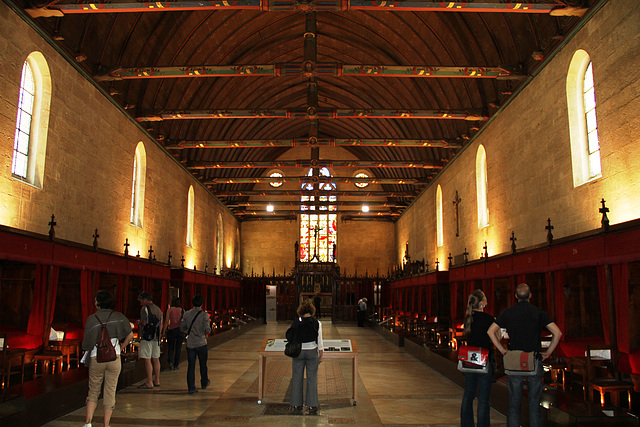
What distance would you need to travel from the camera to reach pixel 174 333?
387 inches

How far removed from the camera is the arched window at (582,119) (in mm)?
8930

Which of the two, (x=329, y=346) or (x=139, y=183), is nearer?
(x=329, y=346)

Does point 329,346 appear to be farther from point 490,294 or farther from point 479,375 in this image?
point 490,294

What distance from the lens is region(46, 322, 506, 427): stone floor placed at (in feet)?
20.0

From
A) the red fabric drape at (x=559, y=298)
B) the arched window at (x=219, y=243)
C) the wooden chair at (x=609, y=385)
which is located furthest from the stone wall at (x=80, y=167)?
the red fabric drape at (x=559, y=298)

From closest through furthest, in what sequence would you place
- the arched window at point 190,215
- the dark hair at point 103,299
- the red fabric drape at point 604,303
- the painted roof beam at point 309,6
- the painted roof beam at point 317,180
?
the dark hair at point 103,299 < the red fabric drape at point 604,303 < the painted roof beam at point 309,6 < the arched window at point 190,215 < the painted roof beam at point 317,180

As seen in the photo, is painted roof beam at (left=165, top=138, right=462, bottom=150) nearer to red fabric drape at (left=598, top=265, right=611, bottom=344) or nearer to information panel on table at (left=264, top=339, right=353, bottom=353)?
red fabric drape at (left=598, top=265, right=611, bottom=344)

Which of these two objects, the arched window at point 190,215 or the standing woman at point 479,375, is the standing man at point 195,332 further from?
the arched window at point 190,215

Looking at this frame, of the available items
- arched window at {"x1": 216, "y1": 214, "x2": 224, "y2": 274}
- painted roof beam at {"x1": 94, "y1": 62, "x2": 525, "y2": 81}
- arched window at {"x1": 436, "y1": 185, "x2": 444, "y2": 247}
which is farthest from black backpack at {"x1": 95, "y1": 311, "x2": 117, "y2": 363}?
arched window at {"x1": 216, "y1": 214, "x2": 224, "y2": 274}

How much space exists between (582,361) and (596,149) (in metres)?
4.21

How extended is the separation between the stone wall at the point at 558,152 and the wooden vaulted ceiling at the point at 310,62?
60 centimetres

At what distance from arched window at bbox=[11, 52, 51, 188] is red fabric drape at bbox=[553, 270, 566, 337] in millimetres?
9444

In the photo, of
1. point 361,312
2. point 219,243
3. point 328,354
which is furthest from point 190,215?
point 328,354

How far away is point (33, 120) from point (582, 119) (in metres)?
10.3
